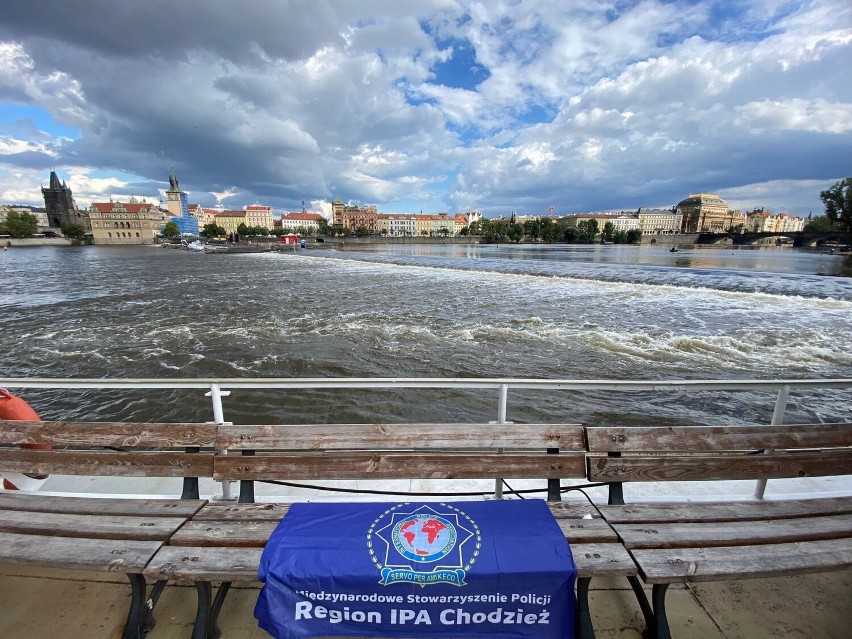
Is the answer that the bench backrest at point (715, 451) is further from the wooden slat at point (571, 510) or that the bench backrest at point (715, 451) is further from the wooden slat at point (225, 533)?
the wooden slat at point (225, 533)

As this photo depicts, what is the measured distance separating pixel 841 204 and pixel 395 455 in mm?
98487

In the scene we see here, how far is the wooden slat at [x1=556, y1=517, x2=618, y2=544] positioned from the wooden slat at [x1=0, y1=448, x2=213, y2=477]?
2.02m

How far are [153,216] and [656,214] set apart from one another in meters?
202

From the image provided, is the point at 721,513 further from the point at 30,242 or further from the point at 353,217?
the point at 353,217

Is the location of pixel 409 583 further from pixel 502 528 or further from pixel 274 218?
pixel 274 218

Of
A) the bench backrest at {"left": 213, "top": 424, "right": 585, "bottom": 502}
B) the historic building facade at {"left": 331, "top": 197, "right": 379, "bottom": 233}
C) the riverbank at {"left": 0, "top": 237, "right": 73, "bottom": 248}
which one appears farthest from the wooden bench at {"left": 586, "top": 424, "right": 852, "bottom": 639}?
the historic building facade at {"left": 331, "top": 197, "right": 379, "bottom": 233}

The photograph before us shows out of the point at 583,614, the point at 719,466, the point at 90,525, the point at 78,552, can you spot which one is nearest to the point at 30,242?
the point at 90,525

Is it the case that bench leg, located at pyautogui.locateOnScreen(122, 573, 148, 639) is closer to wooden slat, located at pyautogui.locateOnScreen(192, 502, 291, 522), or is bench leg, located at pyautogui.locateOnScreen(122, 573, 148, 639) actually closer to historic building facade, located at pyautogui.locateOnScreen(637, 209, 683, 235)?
wooden slat, located at pyautogui.locateOnScreen(192, 502, 291, 522)

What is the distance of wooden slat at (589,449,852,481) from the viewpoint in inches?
89.6

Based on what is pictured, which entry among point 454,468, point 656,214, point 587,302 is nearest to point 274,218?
point 656,214

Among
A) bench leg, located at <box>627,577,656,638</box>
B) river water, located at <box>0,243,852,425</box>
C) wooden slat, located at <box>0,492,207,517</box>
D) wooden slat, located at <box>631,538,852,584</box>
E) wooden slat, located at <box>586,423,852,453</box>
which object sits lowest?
river water, located at <box>0,243,852,425</box>

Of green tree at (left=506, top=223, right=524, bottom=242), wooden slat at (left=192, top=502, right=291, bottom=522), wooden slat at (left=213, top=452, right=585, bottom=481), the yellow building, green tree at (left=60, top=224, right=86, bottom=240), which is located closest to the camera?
wooden slat at (left=192, top=502, right=291, bottom=522)

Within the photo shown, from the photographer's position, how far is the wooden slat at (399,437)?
229 centimetres

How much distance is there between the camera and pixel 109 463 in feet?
7.57
